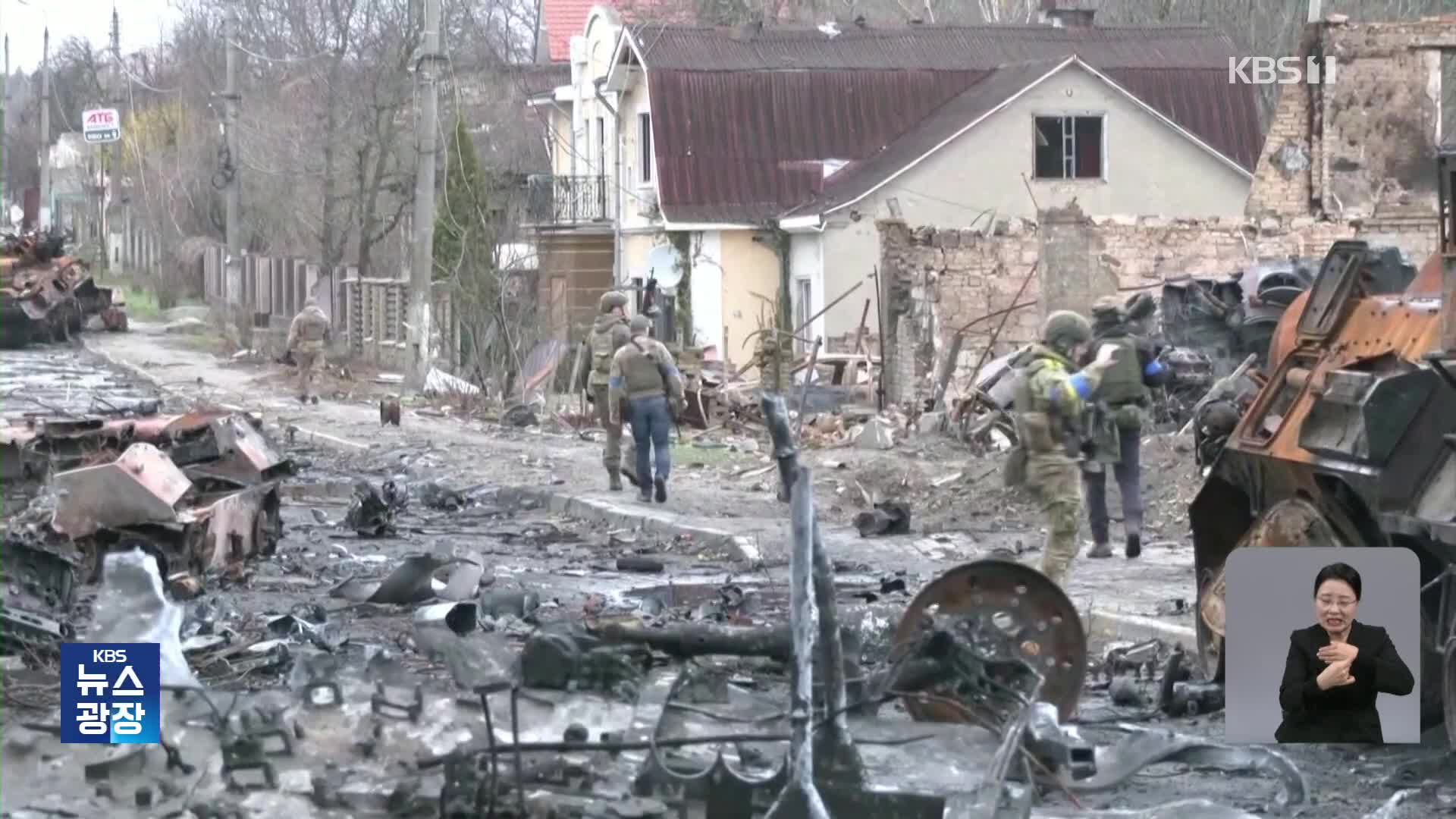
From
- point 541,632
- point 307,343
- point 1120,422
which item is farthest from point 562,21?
point 541,632

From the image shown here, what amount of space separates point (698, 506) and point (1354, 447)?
1039cm

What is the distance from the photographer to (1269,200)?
30.0 metres

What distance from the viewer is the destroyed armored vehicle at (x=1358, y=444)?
8273mm

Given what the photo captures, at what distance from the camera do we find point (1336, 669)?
698 cm

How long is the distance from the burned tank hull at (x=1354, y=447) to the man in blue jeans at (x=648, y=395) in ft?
28.2

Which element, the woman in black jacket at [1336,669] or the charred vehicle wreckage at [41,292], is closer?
the woman in black jacket at [1336,669]

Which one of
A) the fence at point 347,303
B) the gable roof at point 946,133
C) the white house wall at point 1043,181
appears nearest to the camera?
the fence at point 347,303

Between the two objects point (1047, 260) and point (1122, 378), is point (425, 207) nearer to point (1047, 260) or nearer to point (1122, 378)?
point (1047, 260)

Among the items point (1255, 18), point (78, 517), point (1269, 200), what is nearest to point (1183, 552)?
point (78, 517)

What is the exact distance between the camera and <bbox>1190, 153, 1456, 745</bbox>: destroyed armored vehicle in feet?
27.1

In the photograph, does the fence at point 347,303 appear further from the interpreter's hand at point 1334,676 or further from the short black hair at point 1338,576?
the interpreter's hand at point 1334,676

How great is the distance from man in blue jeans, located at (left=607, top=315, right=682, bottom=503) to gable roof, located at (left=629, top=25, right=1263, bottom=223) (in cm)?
2074

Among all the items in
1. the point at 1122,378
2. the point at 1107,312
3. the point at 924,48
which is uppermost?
the point at 924,48

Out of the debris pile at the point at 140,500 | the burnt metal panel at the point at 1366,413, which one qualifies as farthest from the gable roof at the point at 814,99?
the burnt metal panel at the point at 1366,413
